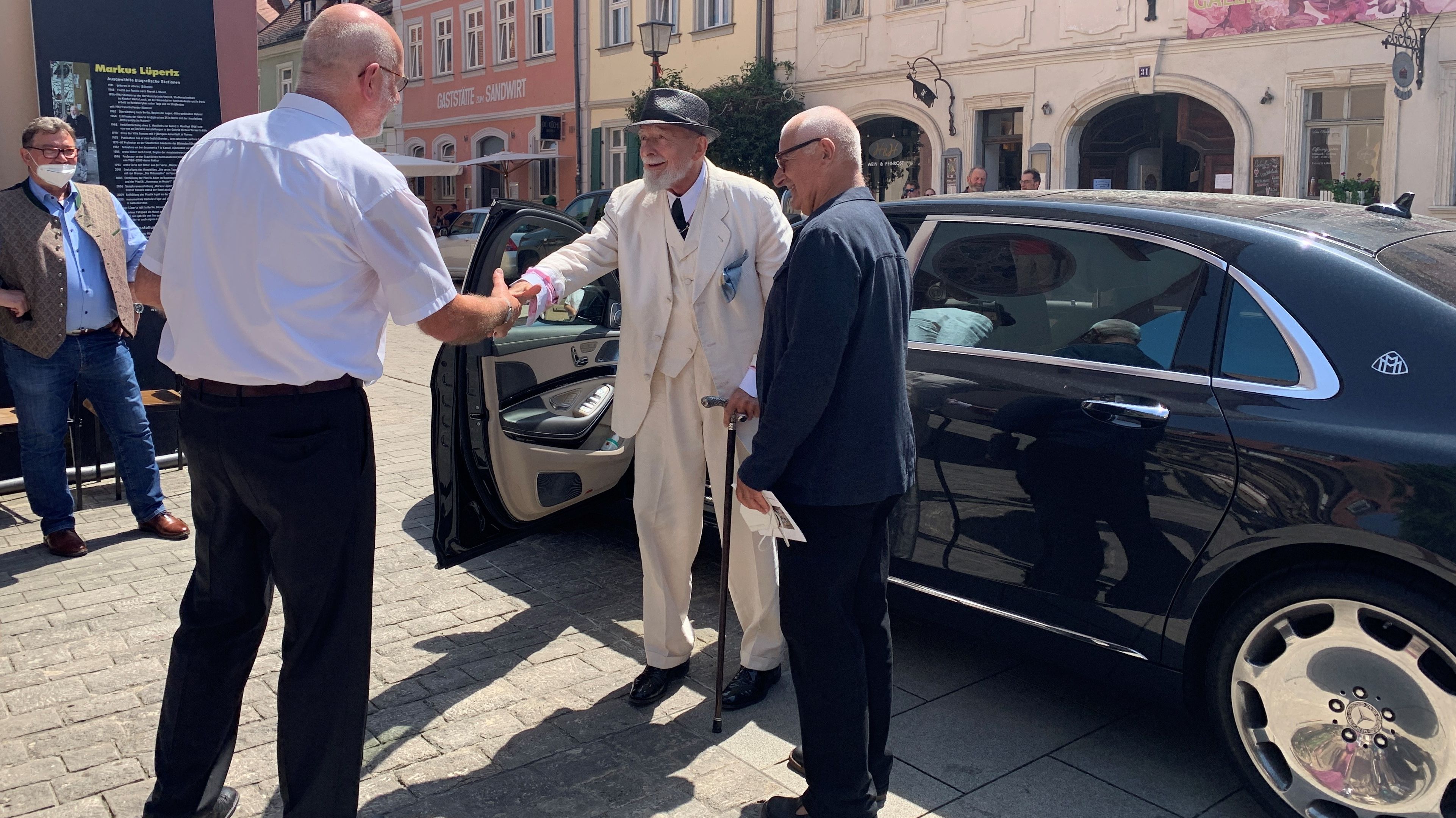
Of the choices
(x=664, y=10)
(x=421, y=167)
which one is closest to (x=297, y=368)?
(x=421, y=167)

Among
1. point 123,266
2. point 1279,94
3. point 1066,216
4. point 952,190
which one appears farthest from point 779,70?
point 1066,216

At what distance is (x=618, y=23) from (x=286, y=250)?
2510 centimetres

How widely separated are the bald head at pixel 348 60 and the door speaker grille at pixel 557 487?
1948 millimetres

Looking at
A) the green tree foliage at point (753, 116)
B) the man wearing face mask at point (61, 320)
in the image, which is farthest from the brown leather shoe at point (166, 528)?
the green tree foliage at point (753, 116)

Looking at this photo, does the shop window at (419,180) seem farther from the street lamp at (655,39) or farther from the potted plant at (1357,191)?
the potted plant at (1357,191)

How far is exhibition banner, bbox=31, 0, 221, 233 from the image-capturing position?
638 centimetres

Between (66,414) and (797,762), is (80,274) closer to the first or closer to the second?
(66,414)

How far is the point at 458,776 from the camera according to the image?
329 centimetres

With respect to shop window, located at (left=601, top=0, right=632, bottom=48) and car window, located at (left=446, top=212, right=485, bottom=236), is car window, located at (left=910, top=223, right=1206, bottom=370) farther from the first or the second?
shop window, located at (left=601, top=0, right=632, bottom=48)

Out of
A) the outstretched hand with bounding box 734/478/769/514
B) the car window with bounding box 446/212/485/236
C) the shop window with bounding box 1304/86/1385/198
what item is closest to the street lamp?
the car window with bounding box 446/212/485/236

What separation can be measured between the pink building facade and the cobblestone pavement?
23578mm

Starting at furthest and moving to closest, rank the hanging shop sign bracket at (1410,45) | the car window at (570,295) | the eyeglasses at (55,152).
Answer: the hanging shop sign bracket at (1410,45) → the eyeglasses at (55,152) → the car window at (570,295)

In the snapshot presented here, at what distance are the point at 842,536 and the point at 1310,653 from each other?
120cm

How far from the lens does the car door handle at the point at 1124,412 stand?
323 centimetres
